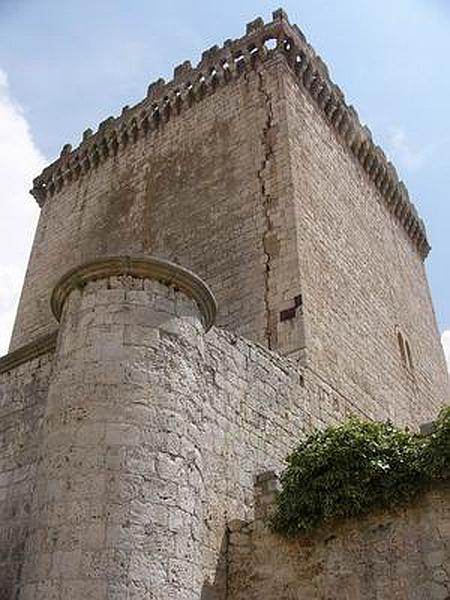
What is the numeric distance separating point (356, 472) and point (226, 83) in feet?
31.5

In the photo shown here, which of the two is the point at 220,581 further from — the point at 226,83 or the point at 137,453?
the point at 226,83

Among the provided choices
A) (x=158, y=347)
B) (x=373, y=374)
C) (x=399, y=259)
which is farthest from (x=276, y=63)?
(x=158, y=347)

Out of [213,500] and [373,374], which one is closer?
[213,500]

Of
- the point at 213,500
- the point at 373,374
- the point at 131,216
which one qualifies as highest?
the point at 131,216

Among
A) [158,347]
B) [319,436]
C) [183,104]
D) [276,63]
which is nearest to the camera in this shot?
[158,347]

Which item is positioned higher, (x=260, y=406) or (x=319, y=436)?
(x=260, y=406)

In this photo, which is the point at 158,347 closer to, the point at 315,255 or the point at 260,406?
the point at 260,406

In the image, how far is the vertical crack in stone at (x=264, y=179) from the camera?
1012 cm

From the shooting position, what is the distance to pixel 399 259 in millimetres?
15203

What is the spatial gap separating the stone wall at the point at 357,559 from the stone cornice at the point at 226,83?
31.5 ft

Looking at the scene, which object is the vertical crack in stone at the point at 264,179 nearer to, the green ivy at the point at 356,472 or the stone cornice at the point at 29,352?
the stone cornice at the point at 29,352

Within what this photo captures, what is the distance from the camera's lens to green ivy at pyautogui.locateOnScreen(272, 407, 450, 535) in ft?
18.8

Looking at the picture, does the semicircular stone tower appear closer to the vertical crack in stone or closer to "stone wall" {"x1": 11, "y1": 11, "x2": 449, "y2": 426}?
the vertical crack in stone

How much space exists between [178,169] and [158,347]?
7679 mm
